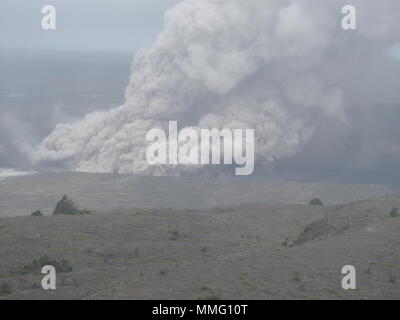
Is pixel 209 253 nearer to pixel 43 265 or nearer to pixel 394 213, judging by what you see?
pixel 43 265

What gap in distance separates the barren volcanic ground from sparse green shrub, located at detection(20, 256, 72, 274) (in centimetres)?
5

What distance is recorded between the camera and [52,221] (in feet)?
139

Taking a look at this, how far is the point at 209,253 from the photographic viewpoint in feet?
130

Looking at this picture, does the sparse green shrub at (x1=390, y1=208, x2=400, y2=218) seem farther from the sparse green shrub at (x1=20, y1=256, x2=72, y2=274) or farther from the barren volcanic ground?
the sparse green shrub at (x1=20, y1=256, x2=72, y2=274)

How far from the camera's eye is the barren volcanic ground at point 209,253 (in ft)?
93.0

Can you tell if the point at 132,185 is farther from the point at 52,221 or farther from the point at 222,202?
the point at 52,221

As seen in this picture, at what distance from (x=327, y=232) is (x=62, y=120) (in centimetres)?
9215

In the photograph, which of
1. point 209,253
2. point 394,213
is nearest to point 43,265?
point 209,253

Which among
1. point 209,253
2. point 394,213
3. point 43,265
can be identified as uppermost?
point 394,213

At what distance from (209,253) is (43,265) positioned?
9.24 m

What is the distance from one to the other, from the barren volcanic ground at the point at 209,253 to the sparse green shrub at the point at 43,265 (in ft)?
0.18

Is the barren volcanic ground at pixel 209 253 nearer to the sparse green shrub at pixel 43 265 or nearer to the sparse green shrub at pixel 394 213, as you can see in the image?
the sparse green shrub at pixel 43 265

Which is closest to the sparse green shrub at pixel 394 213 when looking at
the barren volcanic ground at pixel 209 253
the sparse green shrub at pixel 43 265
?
the barren volcanic ground at pixel 209 253
